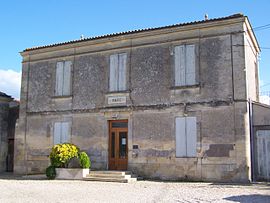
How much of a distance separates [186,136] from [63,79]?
692 cm

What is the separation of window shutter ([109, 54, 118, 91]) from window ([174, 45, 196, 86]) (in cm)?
287

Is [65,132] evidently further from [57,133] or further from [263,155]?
[263,155]

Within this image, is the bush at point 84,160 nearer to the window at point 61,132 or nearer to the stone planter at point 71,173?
the stone planter at point 71,173

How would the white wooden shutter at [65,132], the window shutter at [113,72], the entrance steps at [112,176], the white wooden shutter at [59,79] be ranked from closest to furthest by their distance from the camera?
the entrance steps at [112,176] < the window shutter at [113,72] < the white wooden shutter at [65,132] < the white wooden shutter at [59,79]

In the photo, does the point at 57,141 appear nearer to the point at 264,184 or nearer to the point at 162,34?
the point at 162,34

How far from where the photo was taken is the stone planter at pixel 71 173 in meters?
14.8

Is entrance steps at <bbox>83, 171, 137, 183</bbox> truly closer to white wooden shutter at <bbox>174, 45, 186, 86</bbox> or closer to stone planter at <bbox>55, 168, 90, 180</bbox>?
stone planter at <bbox>55, 168, 90, 180</bbox>

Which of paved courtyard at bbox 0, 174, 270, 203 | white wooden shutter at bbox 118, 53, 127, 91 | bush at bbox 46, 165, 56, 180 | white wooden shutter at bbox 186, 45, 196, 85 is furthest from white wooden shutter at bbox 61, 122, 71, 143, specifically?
white wooden shutter at bbox 186, 45, 196, 85

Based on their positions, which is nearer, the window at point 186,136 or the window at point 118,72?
the window at point 186,136

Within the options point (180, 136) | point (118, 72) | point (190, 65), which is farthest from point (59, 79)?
point (180, 136)

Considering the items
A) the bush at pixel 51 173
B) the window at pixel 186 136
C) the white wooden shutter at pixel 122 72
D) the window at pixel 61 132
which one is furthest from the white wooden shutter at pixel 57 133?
the window at pixel 186 136

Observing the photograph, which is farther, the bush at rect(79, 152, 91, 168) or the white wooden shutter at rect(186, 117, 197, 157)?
the bush at rect(79, 152, 91, 168)

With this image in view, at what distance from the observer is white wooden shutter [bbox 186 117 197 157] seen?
1428 cm

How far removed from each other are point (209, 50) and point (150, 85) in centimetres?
291
